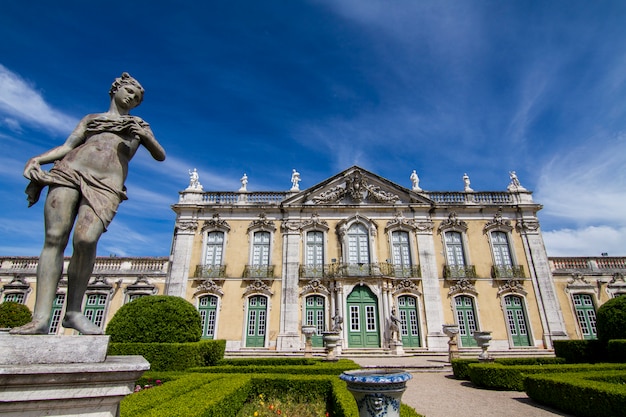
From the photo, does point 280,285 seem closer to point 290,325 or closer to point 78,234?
point 290,325

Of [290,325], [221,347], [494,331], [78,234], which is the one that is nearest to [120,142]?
[78,234]

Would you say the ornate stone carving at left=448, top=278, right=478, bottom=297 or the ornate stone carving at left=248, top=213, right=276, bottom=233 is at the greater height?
the ornate stone carving at left=248, top=213, right=276, bottom=233

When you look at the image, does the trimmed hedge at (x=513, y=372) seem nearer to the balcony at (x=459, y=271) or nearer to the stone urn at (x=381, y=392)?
the stone urn at (x=381, y=392)

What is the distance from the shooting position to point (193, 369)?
9.33m

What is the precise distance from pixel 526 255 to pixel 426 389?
13.6m

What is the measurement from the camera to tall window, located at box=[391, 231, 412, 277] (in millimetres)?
18562

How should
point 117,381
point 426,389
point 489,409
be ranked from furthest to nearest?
point 426,389
point 489,409
point 117,381

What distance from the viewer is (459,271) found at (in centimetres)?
1853

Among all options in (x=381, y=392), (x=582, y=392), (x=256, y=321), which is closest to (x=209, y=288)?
(x=256, y=321)

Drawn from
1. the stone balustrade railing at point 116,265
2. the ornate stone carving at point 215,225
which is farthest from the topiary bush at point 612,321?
the stone balustrade railing at point 116,265

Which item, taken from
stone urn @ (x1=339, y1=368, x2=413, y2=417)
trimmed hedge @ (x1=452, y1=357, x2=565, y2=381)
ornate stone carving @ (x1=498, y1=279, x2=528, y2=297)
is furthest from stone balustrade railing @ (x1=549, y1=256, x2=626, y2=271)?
stone urn @ (x1=339, y1=368, x2=413, y2=417)

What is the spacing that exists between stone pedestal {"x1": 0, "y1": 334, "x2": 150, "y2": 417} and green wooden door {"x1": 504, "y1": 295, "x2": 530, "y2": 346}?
776 inches

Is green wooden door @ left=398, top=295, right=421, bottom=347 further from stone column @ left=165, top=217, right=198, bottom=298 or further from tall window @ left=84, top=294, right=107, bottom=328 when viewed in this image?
tall window @ left=84, top=294, right=107, bottom=328

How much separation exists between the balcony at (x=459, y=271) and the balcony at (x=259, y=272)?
9532 mm
